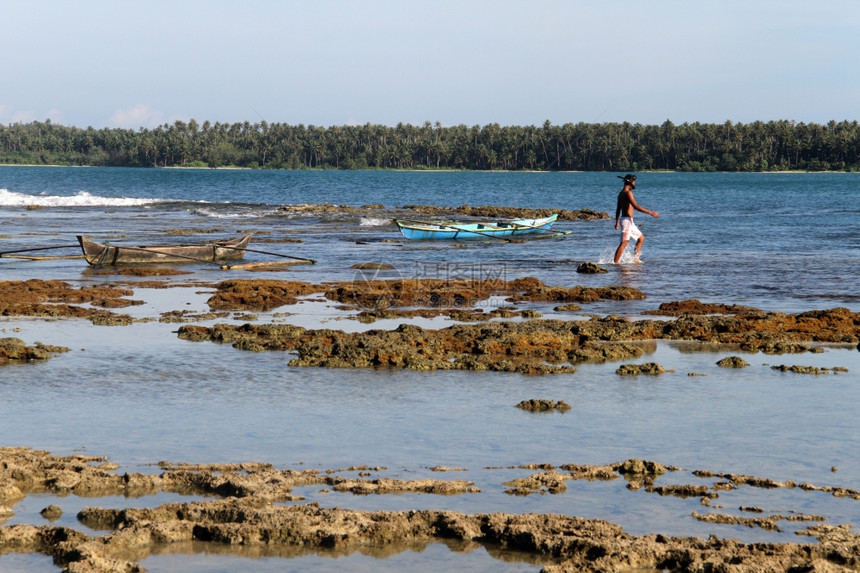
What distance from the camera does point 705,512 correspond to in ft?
22.5

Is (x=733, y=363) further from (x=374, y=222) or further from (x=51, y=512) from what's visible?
(x=374, y=222)

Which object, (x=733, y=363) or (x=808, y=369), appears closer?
(x=808, y=369)

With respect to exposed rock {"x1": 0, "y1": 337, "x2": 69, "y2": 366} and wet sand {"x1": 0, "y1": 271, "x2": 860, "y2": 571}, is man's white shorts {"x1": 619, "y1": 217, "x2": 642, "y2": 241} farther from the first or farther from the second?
exposed rock {"x1": 0, "y1": 337, "x2": 69, "y2": 366}

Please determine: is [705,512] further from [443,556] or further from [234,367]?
[234,367]

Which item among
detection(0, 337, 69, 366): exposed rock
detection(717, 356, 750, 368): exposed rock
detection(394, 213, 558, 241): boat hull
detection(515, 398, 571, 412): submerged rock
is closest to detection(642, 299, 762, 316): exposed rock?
detection(717, 356, 750, 368): exposed rock

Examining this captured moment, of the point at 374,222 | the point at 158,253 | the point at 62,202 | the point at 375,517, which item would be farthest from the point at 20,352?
the point at 62,202

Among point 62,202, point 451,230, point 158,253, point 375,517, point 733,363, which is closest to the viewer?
point 375,517

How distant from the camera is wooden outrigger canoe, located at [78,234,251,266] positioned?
24641 mm

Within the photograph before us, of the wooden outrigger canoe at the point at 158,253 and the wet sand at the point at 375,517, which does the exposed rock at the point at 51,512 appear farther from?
the wooden outrigger canoe at the point at 158,253

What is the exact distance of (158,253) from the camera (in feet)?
83.1

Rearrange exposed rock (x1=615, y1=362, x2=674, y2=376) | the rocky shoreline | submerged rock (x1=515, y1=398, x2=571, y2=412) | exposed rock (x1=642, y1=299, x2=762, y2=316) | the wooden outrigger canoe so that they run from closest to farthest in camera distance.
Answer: the rocky shoreline, submerged rock (x1=515, y1=398, x2=571, y2=412), exposed rock (x1=615, y1=362, x2=674, y2=376), exposed rock (x1=642, y1=299, x2=762, y2=316), the wooden outrigger canoe

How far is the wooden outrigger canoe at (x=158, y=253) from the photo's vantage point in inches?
970

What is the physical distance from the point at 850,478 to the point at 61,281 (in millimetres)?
18053

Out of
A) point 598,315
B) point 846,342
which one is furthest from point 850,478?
point 598,315
